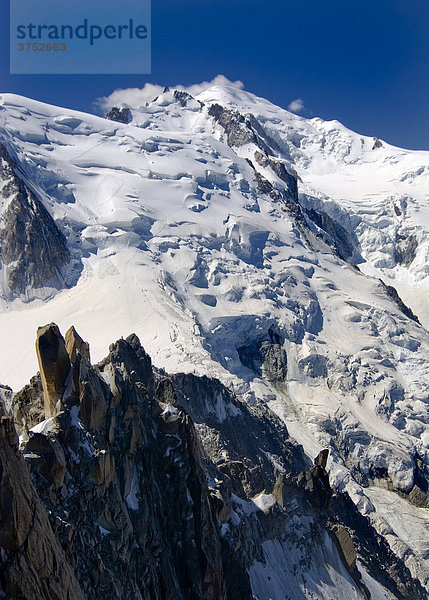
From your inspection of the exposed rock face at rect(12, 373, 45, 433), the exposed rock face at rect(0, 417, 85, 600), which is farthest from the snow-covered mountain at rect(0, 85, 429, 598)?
the exposed rock face at rect(0, 417, 85, 600)

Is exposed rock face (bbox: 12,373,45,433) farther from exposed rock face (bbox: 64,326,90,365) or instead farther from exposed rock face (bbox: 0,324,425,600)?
exposed rock face (bbox: 64,326,90,365)

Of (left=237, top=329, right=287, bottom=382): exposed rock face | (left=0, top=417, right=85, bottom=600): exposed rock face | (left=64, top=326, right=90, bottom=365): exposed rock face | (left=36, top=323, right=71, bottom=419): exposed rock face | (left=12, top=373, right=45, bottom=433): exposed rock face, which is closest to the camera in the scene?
(left=0, top=417, right=85, bottom=600): exposed rock face

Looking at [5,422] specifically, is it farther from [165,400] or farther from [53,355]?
[165,400]

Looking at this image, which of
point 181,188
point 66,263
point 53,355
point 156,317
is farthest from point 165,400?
point 181,188

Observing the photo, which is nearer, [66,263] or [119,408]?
[119,408]

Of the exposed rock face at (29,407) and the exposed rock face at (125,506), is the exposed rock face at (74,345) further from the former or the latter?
the exposed rock face at (29,407)

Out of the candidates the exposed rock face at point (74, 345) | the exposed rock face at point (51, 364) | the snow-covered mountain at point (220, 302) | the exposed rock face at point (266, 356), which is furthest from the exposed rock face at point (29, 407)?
the exposed rock face at point (266, 356)
